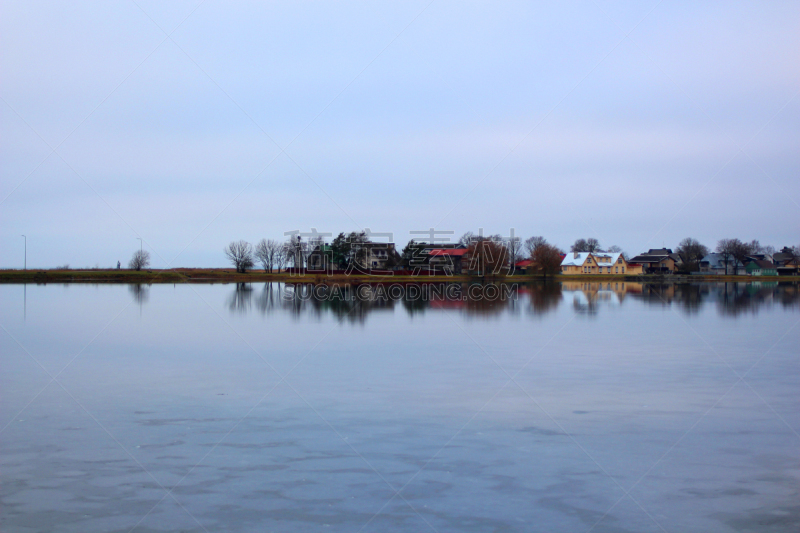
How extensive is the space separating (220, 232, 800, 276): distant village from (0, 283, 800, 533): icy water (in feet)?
186

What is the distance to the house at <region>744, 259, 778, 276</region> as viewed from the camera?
113 m

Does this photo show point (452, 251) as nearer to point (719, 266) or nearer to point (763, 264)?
point (719, 266)

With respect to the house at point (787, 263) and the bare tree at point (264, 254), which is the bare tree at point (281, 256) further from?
the house at point (787, 263)

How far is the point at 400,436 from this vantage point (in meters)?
7.18

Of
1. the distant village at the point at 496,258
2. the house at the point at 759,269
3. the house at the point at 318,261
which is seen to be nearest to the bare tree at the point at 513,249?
the distant village at the point at 496,258

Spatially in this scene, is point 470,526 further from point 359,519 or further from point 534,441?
point 534,441

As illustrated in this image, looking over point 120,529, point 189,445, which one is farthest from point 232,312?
point 120,529

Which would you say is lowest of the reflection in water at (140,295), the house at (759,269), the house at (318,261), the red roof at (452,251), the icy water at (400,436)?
the icy water at (400,436)

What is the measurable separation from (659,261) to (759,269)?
1535 cm

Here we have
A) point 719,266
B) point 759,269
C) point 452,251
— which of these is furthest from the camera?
point 719,266

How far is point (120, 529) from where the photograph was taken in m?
4.83

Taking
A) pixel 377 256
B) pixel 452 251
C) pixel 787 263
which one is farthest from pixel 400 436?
pixel 787 263

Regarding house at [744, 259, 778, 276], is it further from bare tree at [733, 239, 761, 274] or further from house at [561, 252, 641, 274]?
house at [561, 252, 641, 274]

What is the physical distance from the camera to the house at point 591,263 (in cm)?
9925
